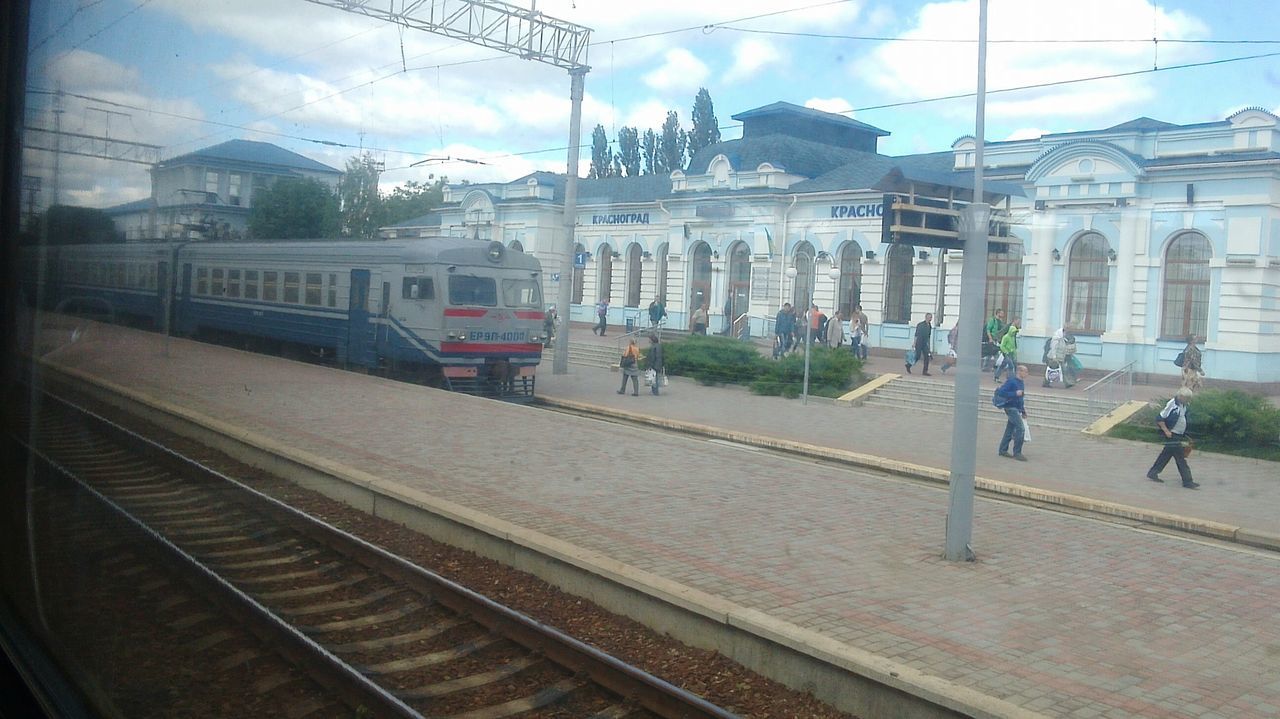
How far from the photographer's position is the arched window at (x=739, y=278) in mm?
19656

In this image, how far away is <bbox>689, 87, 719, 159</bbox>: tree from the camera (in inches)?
819

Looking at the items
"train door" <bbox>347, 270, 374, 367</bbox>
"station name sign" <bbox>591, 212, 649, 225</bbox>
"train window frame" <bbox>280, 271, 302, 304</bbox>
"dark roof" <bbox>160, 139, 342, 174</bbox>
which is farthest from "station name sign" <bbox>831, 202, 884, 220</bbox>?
"train window frame" <bbox>280, 271, 302, 304</bbox>

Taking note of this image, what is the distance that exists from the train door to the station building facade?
1794 millimetres

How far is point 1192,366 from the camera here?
11688mm

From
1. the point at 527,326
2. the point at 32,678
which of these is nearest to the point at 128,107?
the point at 32,678

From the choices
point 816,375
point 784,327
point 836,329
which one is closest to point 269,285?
point 784,327

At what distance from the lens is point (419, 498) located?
927 cm

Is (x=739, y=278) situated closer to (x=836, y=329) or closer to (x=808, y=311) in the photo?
(x=808, y=311)

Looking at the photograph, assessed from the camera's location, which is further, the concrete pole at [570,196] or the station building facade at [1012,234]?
the concrete pole at [570,196]

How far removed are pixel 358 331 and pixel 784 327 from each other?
8288 millimetres

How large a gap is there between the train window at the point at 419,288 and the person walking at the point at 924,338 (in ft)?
28.9

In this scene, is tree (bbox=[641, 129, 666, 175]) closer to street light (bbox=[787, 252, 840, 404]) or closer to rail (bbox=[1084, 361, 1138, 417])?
street light (bbox=[787, 252, 840, 404])

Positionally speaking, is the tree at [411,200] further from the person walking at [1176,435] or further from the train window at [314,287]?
the person walking at [1176,435]

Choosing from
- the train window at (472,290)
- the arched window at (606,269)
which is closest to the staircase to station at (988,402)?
the arched window at (606,269)
